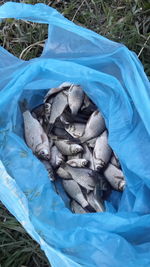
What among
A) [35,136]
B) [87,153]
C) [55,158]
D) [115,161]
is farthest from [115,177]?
[35,136]

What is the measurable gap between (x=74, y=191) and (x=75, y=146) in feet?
0.63

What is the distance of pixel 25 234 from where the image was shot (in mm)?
2121

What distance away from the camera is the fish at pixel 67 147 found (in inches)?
79.8

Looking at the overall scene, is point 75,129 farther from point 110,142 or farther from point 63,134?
point 110,142

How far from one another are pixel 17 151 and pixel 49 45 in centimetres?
50

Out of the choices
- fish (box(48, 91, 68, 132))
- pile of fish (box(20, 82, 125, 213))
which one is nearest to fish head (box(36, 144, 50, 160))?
pile of fish (box(20, 82, 125, 213))

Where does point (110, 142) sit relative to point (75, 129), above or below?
above

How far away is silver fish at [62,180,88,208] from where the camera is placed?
1972 millimetres

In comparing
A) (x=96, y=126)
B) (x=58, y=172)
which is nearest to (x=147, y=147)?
(x=96, y=126)

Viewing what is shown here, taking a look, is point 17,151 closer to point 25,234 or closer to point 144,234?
point 25,234

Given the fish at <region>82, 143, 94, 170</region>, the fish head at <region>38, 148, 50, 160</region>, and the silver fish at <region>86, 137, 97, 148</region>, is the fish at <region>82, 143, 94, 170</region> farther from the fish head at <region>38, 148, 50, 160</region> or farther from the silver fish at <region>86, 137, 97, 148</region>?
the fish head at <region>38, 148, 50, 160</region>

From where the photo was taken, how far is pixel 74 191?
2.00 m

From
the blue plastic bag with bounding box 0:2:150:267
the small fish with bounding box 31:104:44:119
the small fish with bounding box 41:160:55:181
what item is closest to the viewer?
the blue plastic bag with bounding box 0:2:150:267

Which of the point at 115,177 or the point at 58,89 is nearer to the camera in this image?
the point at 115,177
